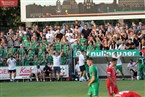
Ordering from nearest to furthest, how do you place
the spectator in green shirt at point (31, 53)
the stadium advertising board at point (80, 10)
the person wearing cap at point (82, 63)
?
the person wearing cap at point (82, 63)
the spectator in green shirt at point (31, 53)
the stadium advertising board at point (80, 10)

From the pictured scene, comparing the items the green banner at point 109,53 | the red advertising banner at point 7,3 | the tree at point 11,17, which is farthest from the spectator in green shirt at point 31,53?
the tree at point 11,17

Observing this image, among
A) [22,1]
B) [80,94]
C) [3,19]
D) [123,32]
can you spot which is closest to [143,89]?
[80,94]

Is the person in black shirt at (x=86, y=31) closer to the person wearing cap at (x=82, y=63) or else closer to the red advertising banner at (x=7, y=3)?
the person wearing cap at (x=82, y=63)

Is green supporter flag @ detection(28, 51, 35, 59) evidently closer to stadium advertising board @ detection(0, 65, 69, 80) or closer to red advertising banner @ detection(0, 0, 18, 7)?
stadium advertising board @ detection(0, 65, 69, 80)

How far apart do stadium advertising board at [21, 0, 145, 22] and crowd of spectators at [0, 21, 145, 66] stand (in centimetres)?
385

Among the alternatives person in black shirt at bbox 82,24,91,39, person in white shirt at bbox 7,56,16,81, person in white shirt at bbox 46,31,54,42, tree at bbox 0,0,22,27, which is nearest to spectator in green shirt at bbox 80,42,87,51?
person in black shirt at bbox 82,24,91,39

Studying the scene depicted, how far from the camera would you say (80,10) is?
122ft

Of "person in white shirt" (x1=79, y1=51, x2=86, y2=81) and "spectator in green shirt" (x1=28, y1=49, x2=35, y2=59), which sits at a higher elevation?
"spectator in green shirt" (x1=28, y1=49, x2=35, y2=59)

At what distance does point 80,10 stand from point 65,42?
6119 millimetres

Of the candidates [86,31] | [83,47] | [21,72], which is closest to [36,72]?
[21,72]

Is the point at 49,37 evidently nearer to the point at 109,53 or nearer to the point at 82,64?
the point at 82,64

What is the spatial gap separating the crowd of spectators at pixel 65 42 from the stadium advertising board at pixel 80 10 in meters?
3.85

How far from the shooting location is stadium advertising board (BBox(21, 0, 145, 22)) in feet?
120

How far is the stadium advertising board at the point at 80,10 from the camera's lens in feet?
120
